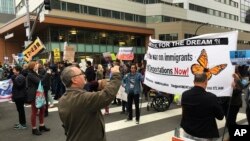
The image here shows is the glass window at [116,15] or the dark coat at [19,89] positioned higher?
the glass window at [116,15]

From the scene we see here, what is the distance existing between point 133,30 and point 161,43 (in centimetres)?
3808

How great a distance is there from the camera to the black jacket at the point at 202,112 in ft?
14.0

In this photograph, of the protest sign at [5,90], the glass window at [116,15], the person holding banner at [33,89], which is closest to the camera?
the person holding banner at [33,89]

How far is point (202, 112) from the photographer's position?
4.28m

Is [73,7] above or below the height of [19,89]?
above

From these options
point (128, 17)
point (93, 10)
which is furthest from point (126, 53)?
point (128, 17)

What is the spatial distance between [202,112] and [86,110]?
1.73 metres

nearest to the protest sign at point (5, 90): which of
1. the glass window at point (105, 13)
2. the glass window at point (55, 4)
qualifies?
the glass window at point (55, 4)

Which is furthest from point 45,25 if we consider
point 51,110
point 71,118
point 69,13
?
point 71,118

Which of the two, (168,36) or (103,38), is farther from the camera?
(168,36)

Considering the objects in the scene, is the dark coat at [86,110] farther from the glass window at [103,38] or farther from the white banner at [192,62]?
the glass window at [103,38]

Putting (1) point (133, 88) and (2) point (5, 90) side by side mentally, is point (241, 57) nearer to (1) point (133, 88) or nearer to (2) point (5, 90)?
(1) point (133, 88)

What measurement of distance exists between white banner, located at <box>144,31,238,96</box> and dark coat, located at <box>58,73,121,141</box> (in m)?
3.52

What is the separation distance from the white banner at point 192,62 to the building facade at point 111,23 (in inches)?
1100
